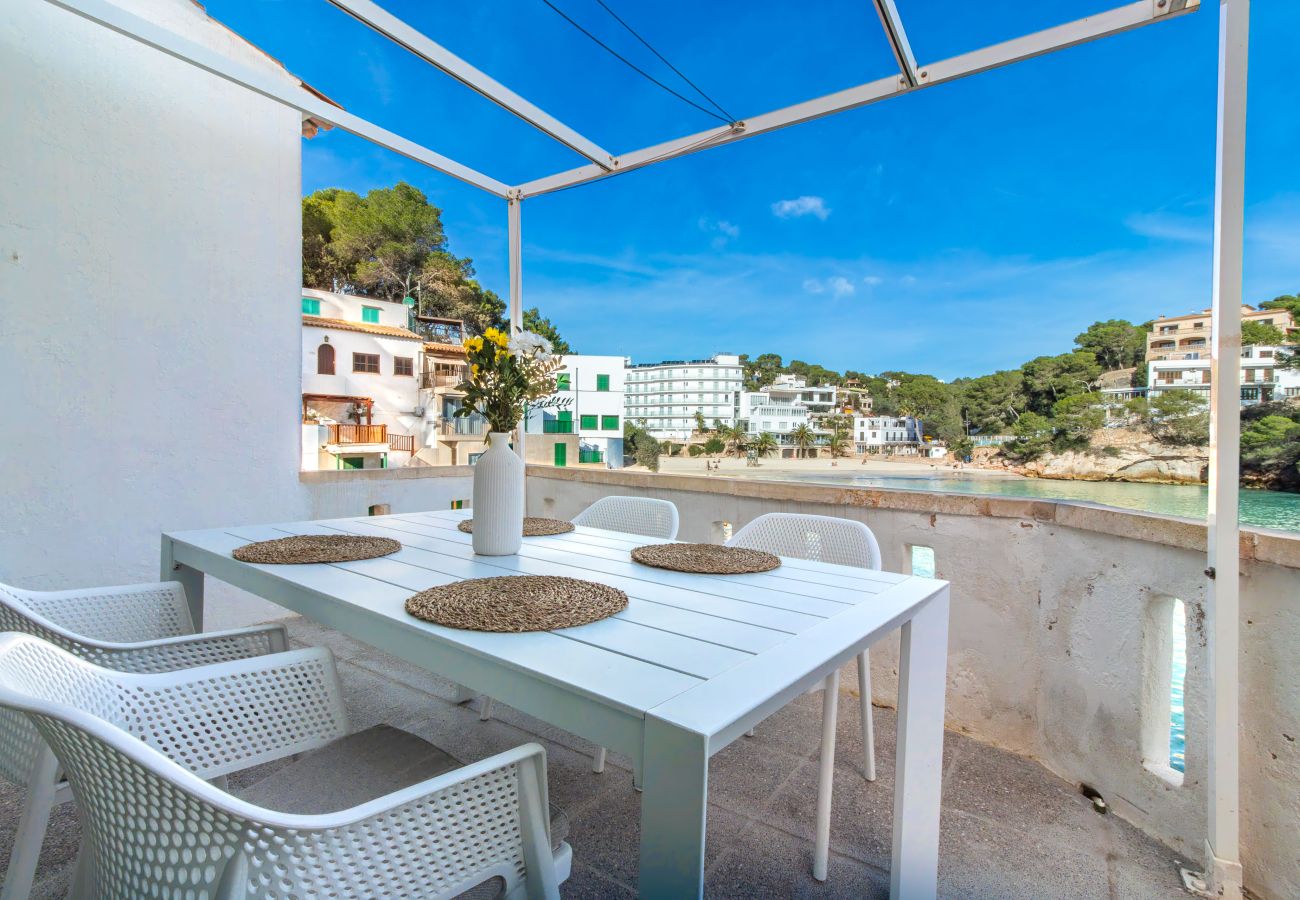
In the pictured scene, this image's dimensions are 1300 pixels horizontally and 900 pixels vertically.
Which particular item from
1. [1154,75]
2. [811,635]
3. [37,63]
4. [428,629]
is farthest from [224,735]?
[1154,75]

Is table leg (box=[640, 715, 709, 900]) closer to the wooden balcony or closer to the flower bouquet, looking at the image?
the flower bouquet

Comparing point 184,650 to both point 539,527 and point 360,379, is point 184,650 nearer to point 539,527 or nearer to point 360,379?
point 539,527

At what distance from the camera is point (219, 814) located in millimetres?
614

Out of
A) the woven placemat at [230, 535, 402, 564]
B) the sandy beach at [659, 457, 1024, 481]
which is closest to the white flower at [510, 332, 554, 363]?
the woven placemat at [230, 535, 402, 564]

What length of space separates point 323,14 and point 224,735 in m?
2.70

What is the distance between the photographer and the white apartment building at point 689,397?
383cm

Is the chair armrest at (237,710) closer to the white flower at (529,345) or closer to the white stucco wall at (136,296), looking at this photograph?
the white flower at (529,345)

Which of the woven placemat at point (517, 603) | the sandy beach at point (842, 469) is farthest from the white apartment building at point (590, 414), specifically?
the woven placemat at point (517, 603)

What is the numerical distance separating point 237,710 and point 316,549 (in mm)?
706

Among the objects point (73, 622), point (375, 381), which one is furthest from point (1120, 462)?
point (375, 381)

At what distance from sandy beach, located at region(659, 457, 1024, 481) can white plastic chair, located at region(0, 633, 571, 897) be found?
7.07 ft

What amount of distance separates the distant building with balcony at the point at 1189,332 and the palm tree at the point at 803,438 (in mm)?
1484

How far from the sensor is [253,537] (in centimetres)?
198

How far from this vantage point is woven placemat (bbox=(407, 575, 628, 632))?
106 centimetres
